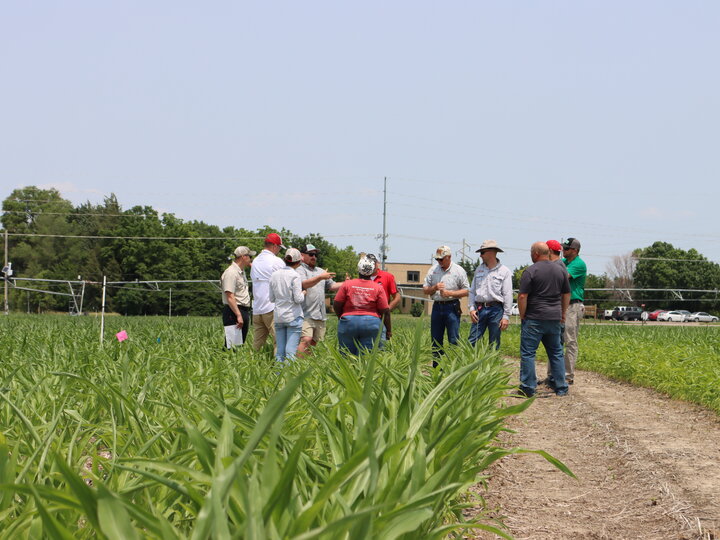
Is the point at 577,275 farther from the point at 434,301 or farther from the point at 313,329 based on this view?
the point at 313,329

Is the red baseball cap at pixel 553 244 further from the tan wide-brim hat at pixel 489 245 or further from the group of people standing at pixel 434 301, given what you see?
the tan wide-brim hat at pixel 489 245

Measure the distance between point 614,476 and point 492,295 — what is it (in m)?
4.66

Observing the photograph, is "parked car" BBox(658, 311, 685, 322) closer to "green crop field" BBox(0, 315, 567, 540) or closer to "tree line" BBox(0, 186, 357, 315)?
"tree line" BBox(0, 186, 357, 315)

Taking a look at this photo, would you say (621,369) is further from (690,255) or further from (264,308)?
(690,255)

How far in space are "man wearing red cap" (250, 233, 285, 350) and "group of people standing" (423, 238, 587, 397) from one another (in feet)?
6.37

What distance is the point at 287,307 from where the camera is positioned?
8.76 meters

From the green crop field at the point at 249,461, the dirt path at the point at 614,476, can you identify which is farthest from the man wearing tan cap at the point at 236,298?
the green crop field at the point at 249,461

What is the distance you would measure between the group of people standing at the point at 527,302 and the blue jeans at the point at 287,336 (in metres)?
1.60

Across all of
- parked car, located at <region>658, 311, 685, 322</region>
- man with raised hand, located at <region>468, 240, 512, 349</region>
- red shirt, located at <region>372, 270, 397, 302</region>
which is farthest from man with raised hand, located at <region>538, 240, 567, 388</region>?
parked car, located at <region>658, 311, 685, 322</region>

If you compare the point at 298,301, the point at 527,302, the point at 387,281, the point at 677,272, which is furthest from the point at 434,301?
the point at 677,272

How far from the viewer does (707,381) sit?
8.02 metres

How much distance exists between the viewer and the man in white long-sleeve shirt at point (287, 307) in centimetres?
874

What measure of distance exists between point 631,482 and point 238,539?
141 inches

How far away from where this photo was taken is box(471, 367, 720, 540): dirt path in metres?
3.72
